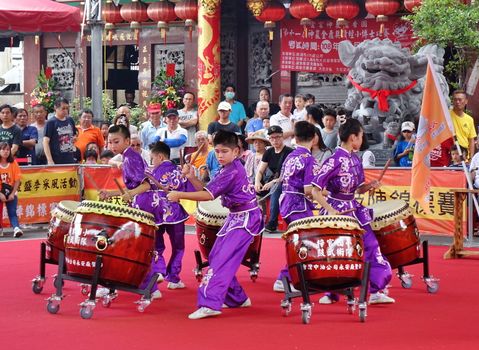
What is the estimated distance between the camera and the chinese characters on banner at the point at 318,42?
18.1 meters

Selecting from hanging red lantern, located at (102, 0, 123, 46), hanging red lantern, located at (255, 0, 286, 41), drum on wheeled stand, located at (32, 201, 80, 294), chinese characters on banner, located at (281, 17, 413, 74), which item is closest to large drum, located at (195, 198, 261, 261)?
drum on wheeled stand, located at (32, 201, 80, 294)

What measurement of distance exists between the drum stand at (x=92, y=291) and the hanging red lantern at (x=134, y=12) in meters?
11.1

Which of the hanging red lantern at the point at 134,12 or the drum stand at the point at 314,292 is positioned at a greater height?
the hanging red lantern at the point at 134,12

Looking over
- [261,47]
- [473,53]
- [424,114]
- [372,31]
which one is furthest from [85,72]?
[424,114]

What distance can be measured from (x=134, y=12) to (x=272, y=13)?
8.19 feet

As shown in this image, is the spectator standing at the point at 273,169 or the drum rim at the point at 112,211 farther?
the spectator standing at the point at 273,169

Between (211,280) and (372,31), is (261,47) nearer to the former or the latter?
(372,31)

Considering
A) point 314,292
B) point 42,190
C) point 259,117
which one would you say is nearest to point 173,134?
point 259,117

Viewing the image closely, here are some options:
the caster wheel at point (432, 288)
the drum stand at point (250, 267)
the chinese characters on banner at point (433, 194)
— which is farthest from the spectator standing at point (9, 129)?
the caster wheel at point (432, 288)

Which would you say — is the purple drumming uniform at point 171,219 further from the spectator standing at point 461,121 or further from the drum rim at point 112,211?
the spectator standing at point 461,121

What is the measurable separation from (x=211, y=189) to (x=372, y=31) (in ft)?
36.0

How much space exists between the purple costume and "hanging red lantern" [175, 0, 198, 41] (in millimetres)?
9886

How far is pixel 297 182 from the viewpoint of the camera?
343 inches

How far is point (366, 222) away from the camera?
8156 mm
